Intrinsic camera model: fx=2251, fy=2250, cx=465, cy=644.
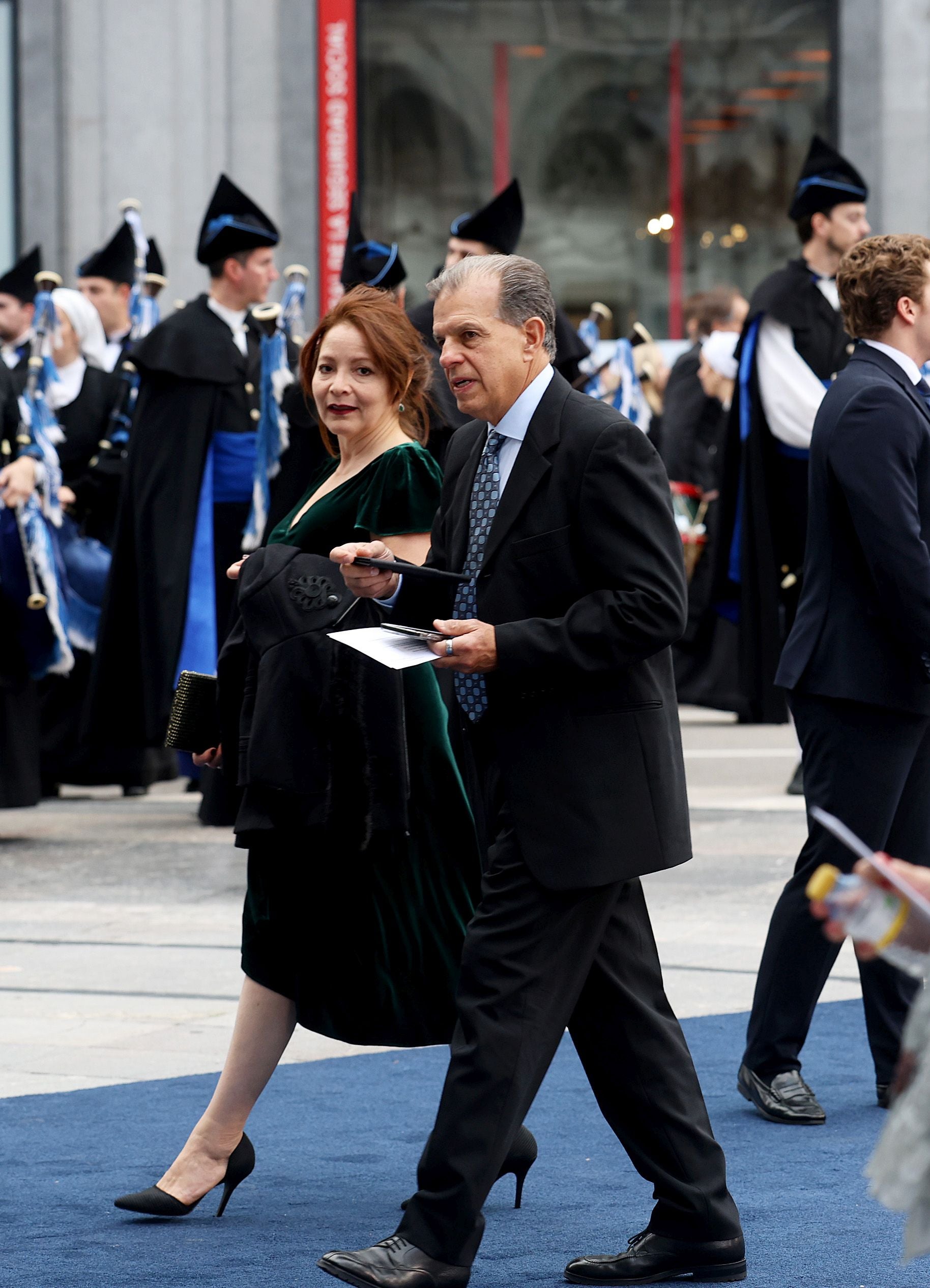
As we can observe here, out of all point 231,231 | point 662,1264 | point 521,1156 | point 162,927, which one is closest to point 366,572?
point 521,1156

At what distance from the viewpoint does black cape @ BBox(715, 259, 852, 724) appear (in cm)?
869

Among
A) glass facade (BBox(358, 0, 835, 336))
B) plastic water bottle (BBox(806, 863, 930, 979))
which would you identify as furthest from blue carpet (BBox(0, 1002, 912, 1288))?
glass facade (BBox(358, 0, 835, 336))

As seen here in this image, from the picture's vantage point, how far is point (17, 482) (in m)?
8.71

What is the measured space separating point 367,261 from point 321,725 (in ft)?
13.5

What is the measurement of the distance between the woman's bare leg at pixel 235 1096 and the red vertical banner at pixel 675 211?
15530 millimetres

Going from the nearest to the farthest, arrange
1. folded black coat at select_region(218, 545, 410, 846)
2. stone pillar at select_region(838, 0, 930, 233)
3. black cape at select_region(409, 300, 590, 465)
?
1. folded black coat at select_region(218, 545, 410, 846)
2. black cape at select_region(409, 300, 590, 465)
3. stone pillar at select_region(838, 0, 930, 233)

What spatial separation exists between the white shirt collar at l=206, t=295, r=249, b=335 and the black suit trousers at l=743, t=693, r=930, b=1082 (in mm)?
4708

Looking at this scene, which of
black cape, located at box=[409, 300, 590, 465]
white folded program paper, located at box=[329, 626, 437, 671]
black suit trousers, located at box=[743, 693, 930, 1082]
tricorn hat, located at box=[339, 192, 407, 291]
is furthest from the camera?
tricorn hat, located at box=[339, 192, 407, 291]

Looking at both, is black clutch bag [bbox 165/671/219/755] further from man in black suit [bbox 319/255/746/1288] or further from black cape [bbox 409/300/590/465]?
black cape [bbox 409/300/590/465]

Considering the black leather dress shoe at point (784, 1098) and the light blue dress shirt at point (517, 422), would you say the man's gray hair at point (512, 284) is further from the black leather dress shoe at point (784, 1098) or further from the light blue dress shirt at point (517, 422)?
the black leather dress shoe at point (784, 1098)

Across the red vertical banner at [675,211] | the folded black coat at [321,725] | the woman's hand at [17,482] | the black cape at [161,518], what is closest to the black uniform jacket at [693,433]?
the black cape at [161,518]

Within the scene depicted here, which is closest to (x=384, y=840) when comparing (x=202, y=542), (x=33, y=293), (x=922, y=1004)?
(x=922, y=1004)

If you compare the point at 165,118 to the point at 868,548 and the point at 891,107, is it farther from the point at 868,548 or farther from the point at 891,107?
the point at 868,548

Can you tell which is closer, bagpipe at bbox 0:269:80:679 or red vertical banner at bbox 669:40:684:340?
bagpipe at bbox 0:269:80:679
